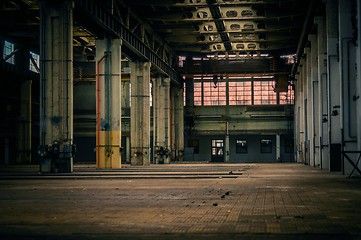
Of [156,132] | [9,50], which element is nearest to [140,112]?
[156,132]

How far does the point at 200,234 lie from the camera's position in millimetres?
6699

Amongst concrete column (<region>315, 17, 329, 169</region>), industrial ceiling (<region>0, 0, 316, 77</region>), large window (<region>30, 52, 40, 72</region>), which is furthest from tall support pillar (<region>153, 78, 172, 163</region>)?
concrete column (<region>315, 17, 329, 169</region>)

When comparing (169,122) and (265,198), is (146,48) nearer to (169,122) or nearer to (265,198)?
(169,122)

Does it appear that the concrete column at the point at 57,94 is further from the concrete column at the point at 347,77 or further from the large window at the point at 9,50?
the large window at the point at 9,50

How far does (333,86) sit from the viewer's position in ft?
81.7

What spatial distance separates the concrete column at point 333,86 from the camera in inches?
978

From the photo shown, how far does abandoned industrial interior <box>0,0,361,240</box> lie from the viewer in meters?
8.12

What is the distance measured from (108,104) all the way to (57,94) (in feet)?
23.2

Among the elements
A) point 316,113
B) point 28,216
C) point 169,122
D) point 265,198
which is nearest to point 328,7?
point 316,113

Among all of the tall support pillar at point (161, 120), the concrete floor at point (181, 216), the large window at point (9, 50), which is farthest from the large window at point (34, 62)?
the concrete floor at point (181, 216)

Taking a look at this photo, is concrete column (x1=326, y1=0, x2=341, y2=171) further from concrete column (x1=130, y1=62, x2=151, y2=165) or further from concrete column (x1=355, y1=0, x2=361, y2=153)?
concrete column (x1=130, y1=62, x2=151, y2=165)

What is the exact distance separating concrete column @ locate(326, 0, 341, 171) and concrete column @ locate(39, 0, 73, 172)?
36.6 feet

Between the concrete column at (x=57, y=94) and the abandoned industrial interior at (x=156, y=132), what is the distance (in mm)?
45

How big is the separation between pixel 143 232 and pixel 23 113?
42195mm
